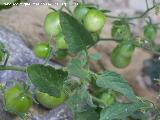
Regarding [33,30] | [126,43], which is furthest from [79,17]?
[33,30]

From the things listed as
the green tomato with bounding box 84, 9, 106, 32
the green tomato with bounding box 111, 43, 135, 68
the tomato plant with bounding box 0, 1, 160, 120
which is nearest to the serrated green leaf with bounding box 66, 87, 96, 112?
the tomato plant with bounding box 0, 1, 160, 120

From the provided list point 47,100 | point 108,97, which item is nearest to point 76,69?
point 47,100

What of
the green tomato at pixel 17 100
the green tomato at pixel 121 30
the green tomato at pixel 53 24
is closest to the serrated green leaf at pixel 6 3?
the green tomato at pixel 53 24

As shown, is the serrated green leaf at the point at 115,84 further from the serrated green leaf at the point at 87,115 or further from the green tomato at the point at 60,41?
the green tomato at the point at 60,41

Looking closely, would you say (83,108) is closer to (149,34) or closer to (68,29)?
(68,29)

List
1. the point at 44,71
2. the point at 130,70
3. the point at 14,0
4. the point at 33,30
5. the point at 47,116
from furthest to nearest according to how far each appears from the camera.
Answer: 1. the point at 130,70
2. the point at 33,30
3. the point at 47,116
4. the point at 14,0
5. the point at 44,71

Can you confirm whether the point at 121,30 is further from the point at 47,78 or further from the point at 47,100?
the point at 47,78
